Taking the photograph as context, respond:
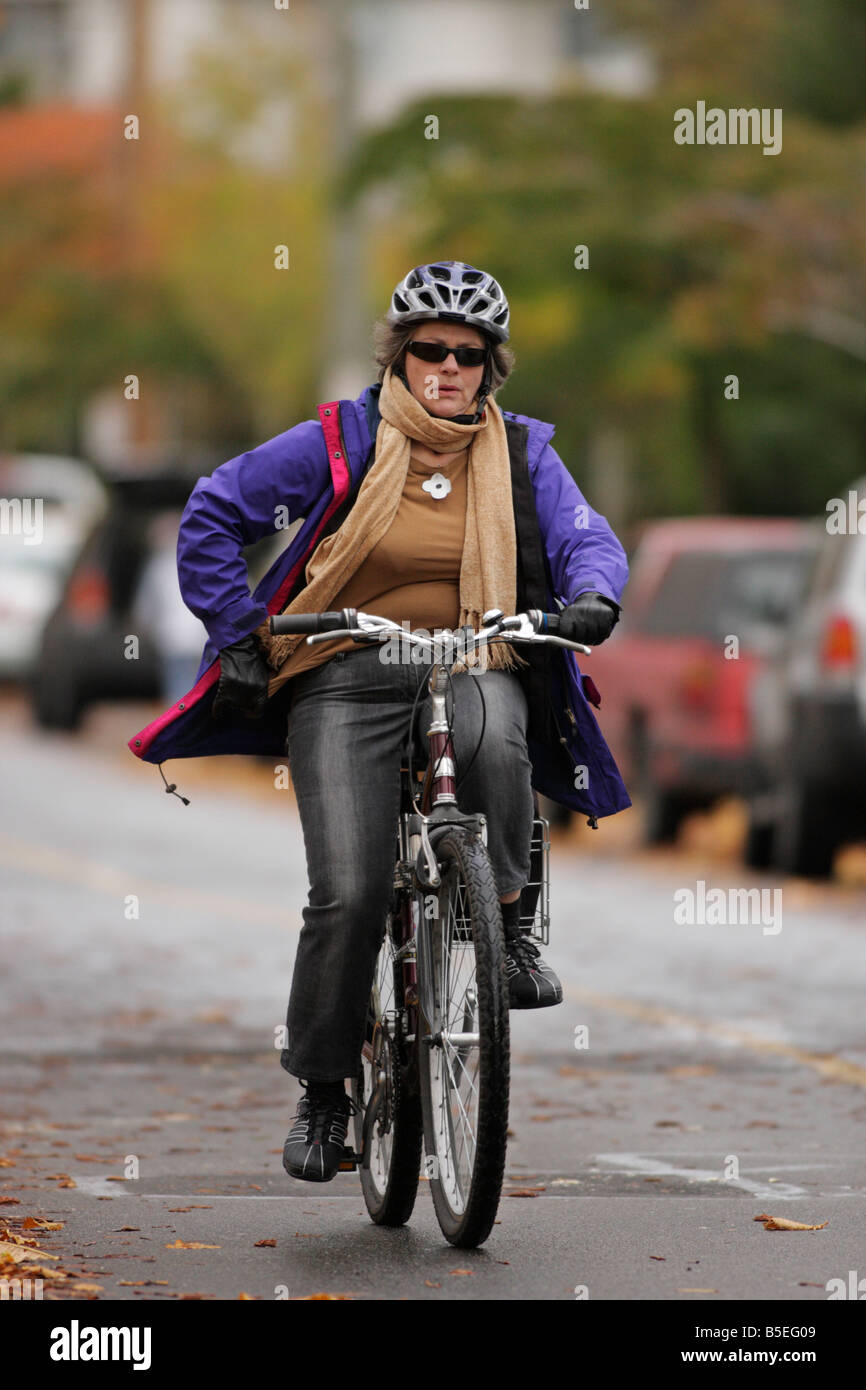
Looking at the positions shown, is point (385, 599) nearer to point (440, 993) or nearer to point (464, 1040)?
point (440, 993)

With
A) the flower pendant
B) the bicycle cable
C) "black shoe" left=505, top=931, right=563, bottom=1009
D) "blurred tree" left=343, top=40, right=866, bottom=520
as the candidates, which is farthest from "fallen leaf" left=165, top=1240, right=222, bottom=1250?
"blurred tree" left=343, top=40, right=866, bottom=520

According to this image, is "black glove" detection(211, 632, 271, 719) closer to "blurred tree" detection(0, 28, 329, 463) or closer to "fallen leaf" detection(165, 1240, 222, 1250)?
"fallen leaf" detection(165, 1240, 222, 1250)

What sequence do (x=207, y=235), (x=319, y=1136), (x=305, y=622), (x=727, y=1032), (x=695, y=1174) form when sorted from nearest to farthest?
(x=305, y=622)
(x=319, y=1136)
(x=695, y=1174)
(x=727, y=1032)
(x=207, y=235)

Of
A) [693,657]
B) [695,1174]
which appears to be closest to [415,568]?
[695,1174]

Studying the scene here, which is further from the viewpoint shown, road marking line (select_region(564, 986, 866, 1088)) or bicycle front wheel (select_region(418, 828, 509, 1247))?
road marking line (select_region(564, 986, 866, 1088))

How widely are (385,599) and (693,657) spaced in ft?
35.9

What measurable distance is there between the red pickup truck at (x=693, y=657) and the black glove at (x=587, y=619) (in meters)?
9.87

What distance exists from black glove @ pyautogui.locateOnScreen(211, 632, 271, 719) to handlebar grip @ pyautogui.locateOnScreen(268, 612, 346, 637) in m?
0.15

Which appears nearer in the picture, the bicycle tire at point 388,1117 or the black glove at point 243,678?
the black glove at point 243,678

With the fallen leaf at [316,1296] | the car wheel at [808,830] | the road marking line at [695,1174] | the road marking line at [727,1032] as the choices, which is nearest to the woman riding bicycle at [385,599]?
the fallen leaf at [316,1296]

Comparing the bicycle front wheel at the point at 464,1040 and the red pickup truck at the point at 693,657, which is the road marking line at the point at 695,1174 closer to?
the bicycle front wheel at the point at 464,1040

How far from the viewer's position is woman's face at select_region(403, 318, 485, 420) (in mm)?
6676

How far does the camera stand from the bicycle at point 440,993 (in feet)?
20.0

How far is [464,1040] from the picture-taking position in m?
6.27
